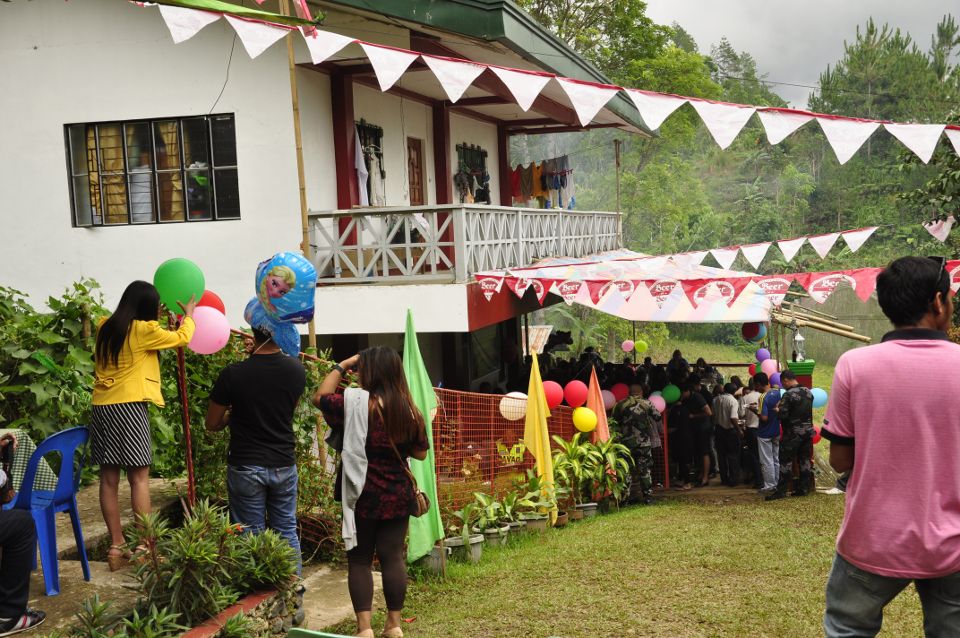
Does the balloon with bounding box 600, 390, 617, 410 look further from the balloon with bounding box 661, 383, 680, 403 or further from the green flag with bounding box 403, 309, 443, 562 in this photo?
the green flag with bounding box 403, 309, 443, 562

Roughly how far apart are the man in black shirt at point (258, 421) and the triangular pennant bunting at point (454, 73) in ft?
11.4

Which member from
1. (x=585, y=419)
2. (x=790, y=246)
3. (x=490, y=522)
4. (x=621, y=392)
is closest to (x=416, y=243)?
(x=585, y=419)

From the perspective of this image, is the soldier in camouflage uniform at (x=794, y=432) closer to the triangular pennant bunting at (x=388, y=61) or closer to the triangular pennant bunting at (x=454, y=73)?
the triangular pennant bunting at (x=454, y=73)

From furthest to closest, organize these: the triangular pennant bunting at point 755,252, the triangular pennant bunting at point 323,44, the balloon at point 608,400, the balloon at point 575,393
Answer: the triangular pennant bunting at point 755,252 < the balloon at point 608,400 < the balloon at point 575,393 < the triangular pennant bunting at point 323,44

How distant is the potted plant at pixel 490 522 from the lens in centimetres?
805

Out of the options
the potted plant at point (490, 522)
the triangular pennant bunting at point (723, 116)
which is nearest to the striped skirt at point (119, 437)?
the potted plant at point (490, 522)

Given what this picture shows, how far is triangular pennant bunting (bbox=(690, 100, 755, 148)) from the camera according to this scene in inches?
313

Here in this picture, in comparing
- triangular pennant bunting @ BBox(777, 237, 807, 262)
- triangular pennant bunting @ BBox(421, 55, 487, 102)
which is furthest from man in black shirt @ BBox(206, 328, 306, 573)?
triangular pennant bunting @ BBox(777, 237, 807, 262)

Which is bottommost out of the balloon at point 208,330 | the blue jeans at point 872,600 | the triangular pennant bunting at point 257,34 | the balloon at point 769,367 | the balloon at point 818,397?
the balloon at point 818,397

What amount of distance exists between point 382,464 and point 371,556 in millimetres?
513

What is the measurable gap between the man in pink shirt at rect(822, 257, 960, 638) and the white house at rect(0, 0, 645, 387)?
7900 millimetres

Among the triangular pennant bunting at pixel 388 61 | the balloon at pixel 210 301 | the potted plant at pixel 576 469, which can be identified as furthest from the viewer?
the potted plant at pixel 576 469

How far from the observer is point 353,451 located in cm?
476

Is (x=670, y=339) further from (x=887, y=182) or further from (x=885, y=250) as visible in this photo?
(x=887, y=182)
